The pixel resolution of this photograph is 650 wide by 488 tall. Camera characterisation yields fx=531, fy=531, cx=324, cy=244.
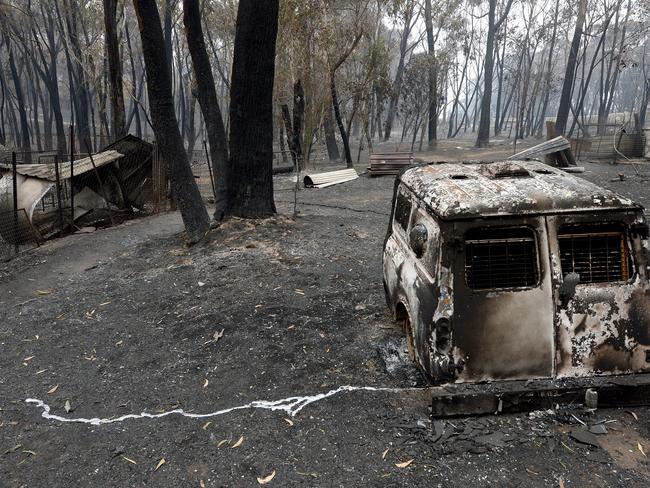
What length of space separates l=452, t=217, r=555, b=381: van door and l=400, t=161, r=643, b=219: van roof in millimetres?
128

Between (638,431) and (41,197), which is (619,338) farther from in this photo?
(41,197)

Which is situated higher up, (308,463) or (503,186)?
(503,186)

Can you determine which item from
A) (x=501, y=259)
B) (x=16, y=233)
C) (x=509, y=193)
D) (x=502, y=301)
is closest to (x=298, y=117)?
(x=16, y=233)

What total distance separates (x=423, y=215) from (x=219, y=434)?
104 inches

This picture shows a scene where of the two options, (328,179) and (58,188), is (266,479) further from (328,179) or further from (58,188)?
(328,179)

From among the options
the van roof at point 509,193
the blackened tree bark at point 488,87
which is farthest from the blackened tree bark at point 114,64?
the blackened tree bark at point 488,87

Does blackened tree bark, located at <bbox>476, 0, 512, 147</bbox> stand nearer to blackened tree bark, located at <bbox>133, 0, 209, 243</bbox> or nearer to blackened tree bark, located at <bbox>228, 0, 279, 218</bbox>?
blackened tree bark, located at <bbox>228, 0, 279, 218</bbox>

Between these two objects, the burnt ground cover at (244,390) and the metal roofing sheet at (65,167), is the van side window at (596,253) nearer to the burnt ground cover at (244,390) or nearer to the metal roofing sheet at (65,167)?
the burnt ground cover at (244,390)

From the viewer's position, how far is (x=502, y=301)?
4.17m

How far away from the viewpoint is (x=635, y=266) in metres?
4.22

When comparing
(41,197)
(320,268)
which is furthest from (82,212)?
(320,268)

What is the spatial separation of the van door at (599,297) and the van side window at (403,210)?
1613mm

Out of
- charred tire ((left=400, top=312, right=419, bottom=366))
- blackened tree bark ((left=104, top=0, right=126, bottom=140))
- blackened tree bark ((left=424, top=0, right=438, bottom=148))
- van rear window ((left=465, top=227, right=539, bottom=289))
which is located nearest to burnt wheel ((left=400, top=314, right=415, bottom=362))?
charred tire ((left=400, top=312, right=419, bottom=366))

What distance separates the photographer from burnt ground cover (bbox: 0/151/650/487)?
4.05 meters
